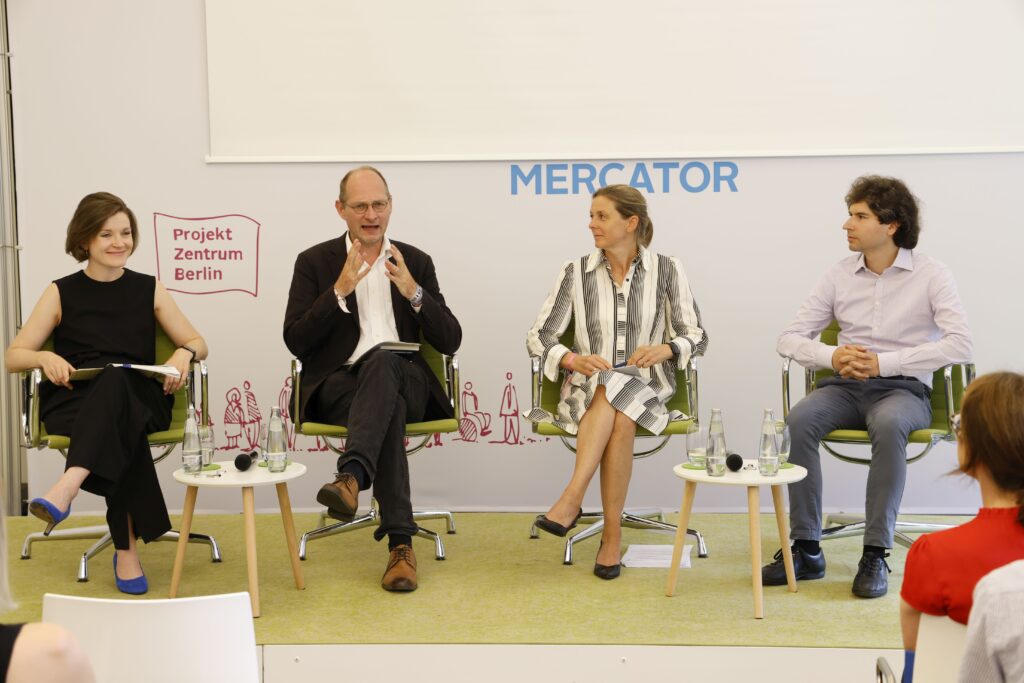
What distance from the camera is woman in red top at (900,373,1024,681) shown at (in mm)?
1627

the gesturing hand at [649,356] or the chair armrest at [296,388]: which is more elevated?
the gesturing hand at [649,356]

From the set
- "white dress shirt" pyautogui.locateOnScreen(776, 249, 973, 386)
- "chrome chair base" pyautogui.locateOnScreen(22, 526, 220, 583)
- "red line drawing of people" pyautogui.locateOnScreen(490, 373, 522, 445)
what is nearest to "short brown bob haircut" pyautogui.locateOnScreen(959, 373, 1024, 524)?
"white dress shirt" pyautogui.locateOnScreen(776, 249, 973, 386)

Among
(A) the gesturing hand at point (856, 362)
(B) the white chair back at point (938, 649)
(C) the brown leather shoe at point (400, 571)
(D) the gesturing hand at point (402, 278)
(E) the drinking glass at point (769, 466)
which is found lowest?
(C) the brown leather shoe at point (400, 571)

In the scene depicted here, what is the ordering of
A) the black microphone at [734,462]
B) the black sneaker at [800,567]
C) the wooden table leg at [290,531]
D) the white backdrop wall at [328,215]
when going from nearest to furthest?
the black microphone at [734,462] < the wooden table leg at [290,531] < the black sneaker at [800,567] < the white backdrop wall at [328,215]

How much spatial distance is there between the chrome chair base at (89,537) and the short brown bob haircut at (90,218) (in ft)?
3.37

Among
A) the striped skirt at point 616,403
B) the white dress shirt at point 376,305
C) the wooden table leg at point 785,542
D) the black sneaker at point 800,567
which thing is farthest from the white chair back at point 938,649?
the white dress shirt at point 376,305

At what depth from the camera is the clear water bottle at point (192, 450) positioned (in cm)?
341

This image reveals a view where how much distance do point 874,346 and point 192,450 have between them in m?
2.37

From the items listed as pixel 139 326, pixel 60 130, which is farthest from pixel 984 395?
pixel 60 130

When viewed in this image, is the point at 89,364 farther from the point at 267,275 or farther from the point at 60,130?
the point at 60,130

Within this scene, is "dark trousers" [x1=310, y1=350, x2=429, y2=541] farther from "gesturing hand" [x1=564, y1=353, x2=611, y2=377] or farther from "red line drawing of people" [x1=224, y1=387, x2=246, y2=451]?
"red line drawing of people" [x1=224, y1=387, x2=246, y2=451]

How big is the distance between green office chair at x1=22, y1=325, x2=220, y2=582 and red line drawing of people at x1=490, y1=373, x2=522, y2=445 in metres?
1.31

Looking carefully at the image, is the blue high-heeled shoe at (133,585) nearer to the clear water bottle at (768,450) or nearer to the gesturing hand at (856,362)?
the clear water bottle at (768,450)

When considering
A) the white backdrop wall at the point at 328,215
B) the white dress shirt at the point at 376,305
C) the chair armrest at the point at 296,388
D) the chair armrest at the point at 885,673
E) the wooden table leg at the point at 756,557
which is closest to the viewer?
the chair armrest at the point at 885,673
